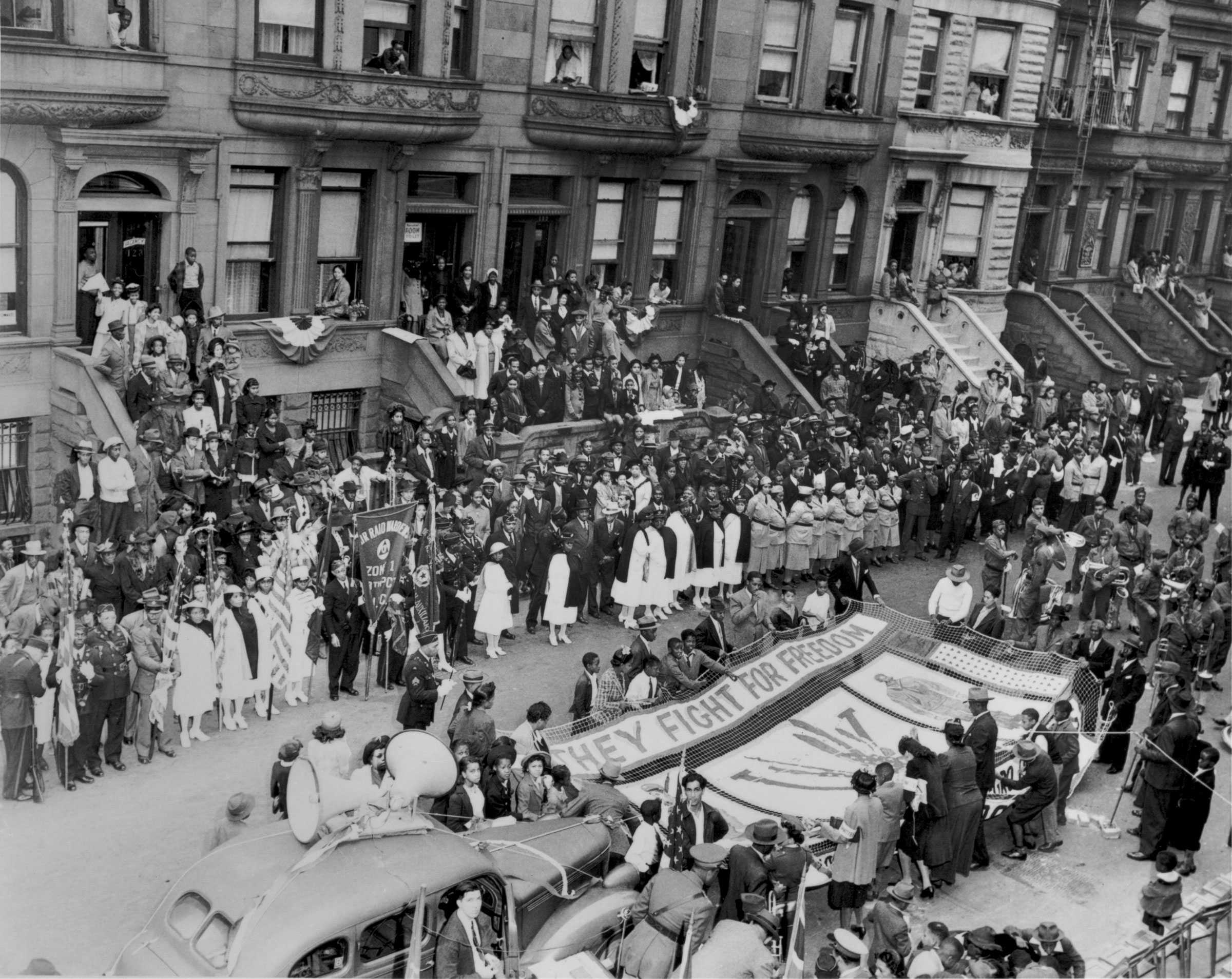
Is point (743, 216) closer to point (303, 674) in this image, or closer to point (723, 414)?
point (723, 414)

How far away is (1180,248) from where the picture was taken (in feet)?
164

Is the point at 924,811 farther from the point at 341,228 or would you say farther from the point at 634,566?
the point at 341,228

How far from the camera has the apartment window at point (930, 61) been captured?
38.0m

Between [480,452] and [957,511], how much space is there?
9074mm

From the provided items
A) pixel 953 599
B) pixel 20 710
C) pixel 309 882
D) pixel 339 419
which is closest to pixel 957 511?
pixel 953 599

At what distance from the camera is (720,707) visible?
18.5 m

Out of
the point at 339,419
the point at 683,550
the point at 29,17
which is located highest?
the point at 29,17

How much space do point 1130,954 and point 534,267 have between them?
70.8 ft

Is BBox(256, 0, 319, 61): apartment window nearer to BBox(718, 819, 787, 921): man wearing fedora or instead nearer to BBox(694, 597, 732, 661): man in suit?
BBox(694, 597, 732, 661): man in suit

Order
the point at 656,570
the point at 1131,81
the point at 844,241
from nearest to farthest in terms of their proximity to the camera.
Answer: the point at 656,570
the point at 844,241
the point at 1131,81

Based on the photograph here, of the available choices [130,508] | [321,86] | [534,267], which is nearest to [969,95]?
[534,267]

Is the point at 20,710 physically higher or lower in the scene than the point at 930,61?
lower

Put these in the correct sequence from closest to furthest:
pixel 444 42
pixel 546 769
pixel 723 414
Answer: pixel 546 769
pixel 444 42
pixel 723 414

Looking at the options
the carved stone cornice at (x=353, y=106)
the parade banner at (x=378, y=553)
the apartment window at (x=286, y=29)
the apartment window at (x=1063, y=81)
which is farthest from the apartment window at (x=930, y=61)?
the parade banner at (x=378, y=553)
